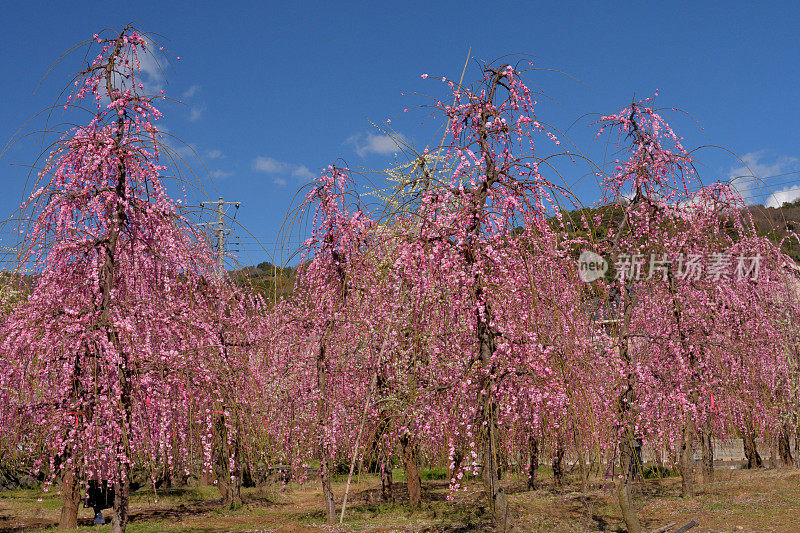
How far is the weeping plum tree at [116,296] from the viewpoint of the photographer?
6.80 meters

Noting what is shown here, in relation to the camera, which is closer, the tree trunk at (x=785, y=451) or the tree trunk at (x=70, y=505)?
the tree trunk at (x=70, y=505)

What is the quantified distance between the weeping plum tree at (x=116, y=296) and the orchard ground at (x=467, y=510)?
3392 mm

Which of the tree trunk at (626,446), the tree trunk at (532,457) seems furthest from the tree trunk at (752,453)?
the tree trunk at (626,446)

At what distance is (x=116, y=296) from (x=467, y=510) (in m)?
9.18

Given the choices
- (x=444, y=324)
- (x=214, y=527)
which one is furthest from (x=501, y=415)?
(x=214, y=527)

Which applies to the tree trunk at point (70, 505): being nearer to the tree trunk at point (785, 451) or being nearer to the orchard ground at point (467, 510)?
the orchard ground at point (467, 510)

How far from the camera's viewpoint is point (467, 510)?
13.1 meters

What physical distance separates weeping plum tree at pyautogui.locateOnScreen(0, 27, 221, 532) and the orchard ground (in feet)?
11.1

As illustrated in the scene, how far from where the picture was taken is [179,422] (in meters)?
7.84

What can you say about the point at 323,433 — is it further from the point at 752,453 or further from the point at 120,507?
the point at 752,453

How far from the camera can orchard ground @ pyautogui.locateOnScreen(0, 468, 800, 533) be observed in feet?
36.4
